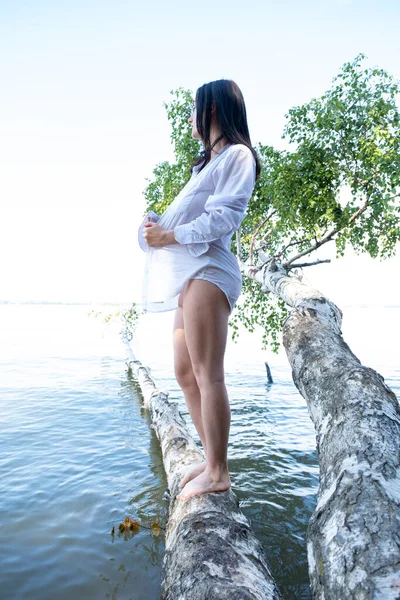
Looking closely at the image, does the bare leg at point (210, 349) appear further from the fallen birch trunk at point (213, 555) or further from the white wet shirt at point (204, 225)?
the fallen birch trunk at point (213, 555)

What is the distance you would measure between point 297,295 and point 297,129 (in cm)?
492

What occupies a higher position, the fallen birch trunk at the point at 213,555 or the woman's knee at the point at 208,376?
the woman's knee at the point at 208,376

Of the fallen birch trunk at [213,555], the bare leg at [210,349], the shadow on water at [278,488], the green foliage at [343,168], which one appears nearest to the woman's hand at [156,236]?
the bare leg at [210,349]

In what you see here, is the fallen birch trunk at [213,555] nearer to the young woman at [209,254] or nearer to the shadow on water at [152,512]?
the young woman at [209,254]

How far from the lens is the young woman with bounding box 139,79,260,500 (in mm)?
2311

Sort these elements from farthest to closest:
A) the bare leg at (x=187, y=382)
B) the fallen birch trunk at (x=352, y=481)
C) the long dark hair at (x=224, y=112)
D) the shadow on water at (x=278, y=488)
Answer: the shadow on water at (x=278, y=488) < the bare leg at (x=187, y=382) < the long dark hair at (x=224, y=112) < the fallen birch trunk at (x=352, y=481)

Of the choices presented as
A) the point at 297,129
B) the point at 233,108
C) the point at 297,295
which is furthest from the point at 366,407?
the point at 297,129

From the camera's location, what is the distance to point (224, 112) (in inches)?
102

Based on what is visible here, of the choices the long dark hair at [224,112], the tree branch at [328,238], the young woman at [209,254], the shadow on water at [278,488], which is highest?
the tree branch at [328,238]

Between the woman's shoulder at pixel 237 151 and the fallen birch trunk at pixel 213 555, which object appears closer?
the fallen birch trunk at pixel 213 555

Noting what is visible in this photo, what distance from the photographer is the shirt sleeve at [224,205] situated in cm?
226

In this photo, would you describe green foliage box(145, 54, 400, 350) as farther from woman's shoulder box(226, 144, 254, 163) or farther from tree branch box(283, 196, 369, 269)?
woman's shoulder box(226, 144, 254, 163)

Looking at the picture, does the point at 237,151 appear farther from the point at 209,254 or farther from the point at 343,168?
the point at 343,168

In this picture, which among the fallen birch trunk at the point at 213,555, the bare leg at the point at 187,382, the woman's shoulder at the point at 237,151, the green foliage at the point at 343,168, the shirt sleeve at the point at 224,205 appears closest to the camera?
the fallen birch trunk at the point at 213,555
